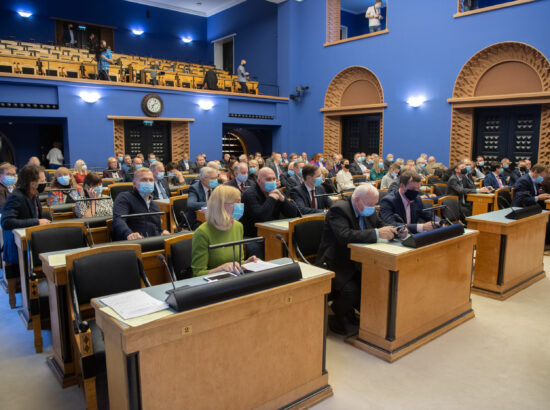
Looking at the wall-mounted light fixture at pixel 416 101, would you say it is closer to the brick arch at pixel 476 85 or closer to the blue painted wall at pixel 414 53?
the blue painted wall at pixel 414 53

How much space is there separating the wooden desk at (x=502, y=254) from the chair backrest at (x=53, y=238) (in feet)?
12.6

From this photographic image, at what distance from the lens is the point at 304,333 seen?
252cm

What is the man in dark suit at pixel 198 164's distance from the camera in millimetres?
A: 12091

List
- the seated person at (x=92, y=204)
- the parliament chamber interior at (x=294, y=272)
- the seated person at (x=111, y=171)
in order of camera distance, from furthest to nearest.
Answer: the seated person at (x=111, y=171) < the seated person at (x=92, y=204) < the parliament chamber interior at (x=294, y=272)

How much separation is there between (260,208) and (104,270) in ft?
6.49

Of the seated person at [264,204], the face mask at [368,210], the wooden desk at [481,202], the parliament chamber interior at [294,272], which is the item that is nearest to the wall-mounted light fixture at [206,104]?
the parliament chamber interior at [294,272]

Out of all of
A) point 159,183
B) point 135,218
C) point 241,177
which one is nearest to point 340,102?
point 241,177

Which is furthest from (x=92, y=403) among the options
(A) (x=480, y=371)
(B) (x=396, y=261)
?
(A) (x=480, y=371)

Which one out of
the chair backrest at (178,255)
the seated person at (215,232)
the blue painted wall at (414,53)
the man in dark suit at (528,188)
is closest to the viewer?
the seated person at (215,232)

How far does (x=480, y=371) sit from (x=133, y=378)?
7.97 ft

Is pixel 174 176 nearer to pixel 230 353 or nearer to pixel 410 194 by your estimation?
pixel 410 194

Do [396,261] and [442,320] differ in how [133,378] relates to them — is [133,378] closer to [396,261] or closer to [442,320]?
[396,261]

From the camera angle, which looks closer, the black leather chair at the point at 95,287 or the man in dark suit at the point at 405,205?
the black leather chair at the point at 95,287

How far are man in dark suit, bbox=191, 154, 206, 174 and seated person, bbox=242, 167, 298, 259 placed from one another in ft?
25.5
